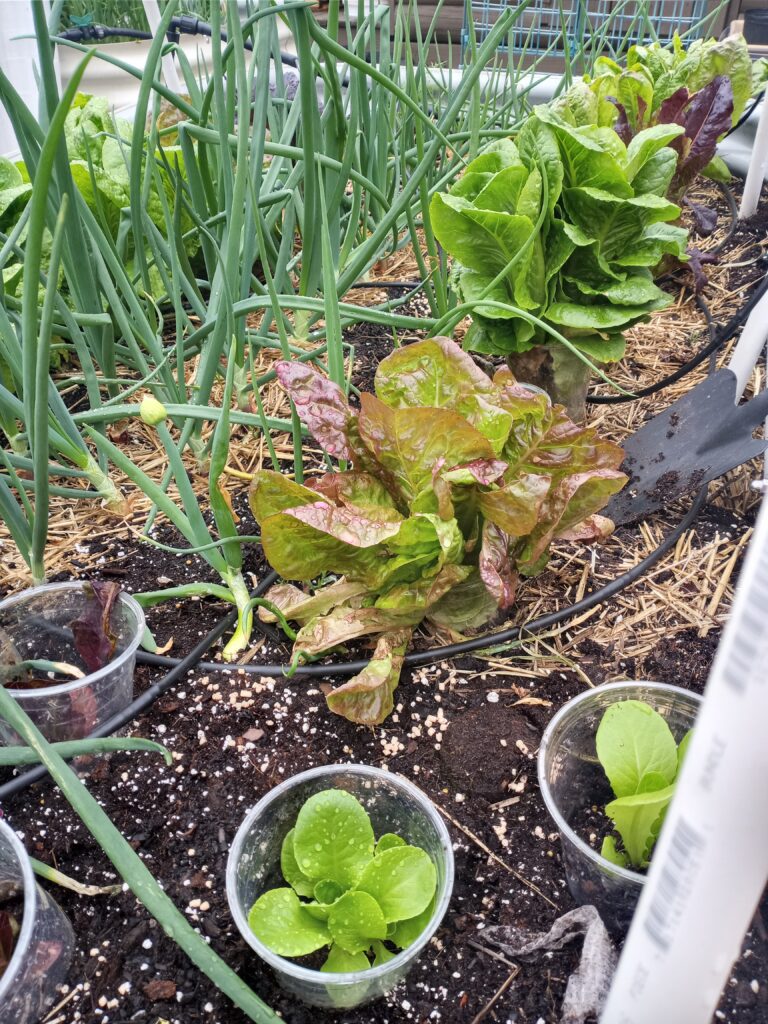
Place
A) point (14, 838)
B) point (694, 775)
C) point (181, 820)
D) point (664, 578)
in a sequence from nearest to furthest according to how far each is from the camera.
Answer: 1. point (694, 775)
2. point (14, 838)
3. point (181, 820)
4. point (664, 578)

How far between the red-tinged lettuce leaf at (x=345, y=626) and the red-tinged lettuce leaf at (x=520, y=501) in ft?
0.55

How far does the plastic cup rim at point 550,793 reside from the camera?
612mm

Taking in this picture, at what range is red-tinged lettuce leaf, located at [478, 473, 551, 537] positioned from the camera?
775mm

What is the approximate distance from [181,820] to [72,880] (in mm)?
110

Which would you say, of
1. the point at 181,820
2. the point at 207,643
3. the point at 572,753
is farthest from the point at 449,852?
the point at 207,643

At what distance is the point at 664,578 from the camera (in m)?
1.00

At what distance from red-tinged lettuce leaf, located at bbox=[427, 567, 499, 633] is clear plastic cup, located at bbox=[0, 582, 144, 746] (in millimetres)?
365

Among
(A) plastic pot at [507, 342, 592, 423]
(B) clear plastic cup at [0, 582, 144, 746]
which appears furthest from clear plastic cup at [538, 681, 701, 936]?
(A) plastic pot at [507, 342, 592, 423]

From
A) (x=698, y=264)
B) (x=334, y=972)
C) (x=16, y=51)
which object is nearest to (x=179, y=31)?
(x=16, y=51)

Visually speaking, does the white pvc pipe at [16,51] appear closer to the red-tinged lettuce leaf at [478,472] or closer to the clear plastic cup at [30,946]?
the red-tinged lettuce leaf at [478,472]

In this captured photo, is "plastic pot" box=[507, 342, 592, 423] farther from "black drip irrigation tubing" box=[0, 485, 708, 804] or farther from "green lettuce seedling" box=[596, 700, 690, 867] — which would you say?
"green lettuce seedling" box=[596, 700, 690, 867]

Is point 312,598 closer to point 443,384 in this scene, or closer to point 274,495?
point 274,495

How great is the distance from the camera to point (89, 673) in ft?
2.82

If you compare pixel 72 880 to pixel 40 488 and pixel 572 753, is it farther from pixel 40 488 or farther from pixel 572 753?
pixel 572 753
